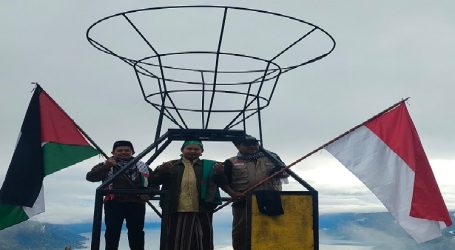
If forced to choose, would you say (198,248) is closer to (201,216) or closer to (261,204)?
(201,216)

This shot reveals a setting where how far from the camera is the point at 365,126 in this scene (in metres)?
8.66

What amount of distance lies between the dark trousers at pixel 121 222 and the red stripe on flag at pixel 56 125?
4.04ft

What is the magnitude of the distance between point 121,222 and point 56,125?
1.92 meters

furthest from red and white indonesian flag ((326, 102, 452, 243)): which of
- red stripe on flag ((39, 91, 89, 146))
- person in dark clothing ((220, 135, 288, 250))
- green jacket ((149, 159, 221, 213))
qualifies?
red stripe on flag ((39, 91, 89, 146))

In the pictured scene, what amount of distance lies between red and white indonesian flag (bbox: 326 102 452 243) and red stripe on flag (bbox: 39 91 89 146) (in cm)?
400

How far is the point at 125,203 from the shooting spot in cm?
867

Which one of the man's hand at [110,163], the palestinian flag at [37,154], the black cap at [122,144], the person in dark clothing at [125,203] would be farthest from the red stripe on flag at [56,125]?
the man's hand at [110,163]

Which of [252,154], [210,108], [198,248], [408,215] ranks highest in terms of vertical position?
[210,108]

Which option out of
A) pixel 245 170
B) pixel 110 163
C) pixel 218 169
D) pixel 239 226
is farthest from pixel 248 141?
pixel 110 163

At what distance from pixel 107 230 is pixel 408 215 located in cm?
444

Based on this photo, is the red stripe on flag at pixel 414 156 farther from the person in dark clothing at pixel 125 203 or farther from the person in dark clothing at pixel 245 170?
the person in dark clothing at pixel 125 203

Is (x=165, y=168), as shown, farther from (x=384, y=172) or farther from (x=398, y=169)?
(x=398, y=169)

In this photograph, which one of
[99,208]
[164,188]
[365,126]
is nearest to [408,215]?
[365,126]

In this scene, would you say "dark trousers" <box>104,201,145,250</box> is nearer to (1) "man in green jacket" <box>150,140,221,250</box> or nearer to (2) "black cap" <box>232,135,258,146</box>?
(1) "man in green jacket" <box>150,140,221,250</box>
